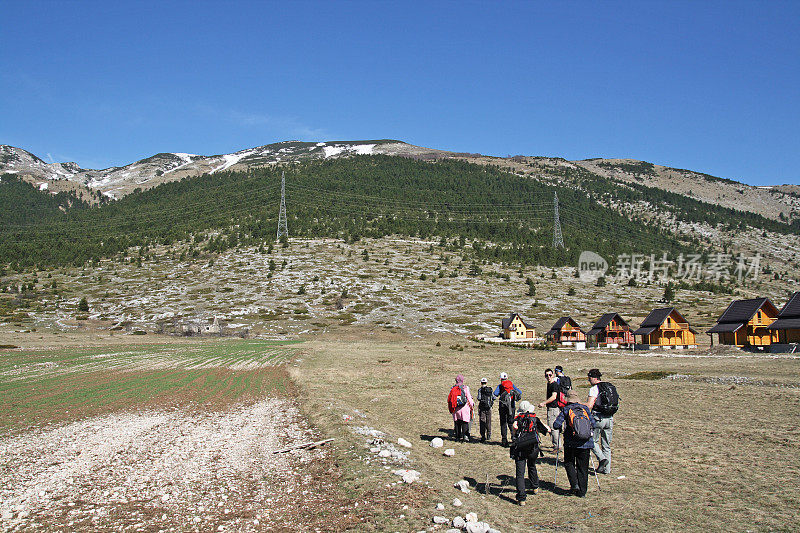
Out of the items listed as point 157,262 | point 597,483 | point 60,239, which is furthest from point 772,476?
point 60,239

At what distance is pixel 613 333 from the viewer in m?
76.6

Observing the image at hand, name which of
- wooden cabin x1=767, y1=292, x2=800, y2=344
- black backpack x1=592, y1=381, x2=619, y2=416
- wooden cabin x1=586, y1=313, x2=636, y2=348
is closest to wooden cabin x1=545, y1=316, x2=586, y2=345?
wooden cabin x1=586, y1=313, x2=636, y2=348

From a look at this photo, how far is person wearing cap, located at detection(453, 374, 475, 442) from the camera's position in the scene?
50.1 feet

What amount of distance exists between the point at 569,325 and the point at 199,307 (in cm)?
7285

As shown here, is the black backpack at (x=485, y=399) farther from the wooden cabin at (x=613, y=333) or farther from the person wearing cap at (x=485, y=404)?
the wooden cabin at (x=613, y=333)

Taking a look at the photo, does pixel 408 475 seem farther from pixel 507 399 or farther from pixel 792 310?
pixel 792 310

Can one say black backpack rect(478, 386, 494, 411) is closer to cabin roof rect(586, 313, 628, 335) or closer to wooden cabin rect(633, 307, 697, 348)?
wooden cabin rect(633, 307, 697, 348)

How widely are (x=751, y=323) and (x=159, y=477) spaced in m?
72.0

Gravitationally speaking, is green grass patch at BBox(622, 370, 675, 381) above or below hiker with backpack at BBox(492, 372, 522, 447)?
below

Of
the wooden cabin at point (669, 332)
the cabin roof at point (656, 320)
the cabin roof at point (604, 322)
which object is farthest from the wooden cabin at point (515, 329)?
the wooden cabin at point (669, 332)

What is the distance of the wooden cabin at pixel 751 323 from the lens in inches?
2436

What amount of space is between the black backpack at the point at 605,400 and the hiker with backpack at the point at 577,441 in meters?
0.86

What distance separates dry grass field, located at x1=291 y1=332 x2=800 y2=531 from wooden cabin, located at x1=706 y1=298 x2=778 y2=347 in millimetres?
40353

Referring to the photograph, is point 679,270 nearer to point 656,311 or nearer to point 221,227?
point 656,311
